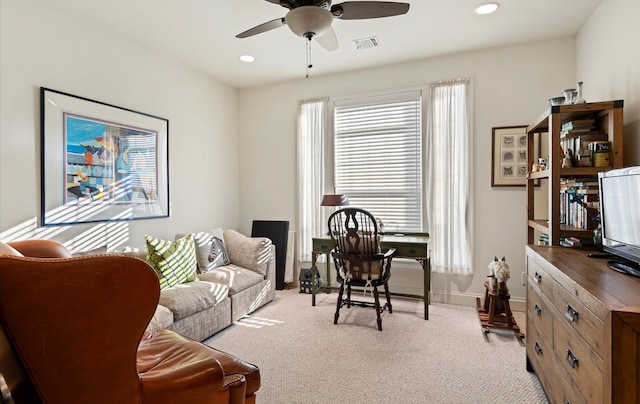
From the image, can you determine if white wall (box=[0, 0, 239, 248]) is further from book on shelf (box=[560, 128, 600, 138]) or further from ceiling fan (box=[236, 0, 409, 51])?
book on shelf (box=[560, 128, 600, 138])

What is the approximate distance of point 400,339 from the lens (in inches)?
108

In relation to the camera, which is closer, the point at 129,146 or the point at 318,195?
the point at 129,146

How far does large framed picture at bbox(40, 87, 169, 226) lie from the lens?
8.20 feet

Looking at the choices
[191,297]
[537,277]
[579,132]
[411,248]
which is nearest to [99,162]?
[191,297]

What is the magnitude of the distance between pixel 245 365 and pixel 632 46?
9.82ft

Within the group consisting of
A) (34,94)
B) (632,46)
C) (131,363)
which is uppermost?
(632,46)

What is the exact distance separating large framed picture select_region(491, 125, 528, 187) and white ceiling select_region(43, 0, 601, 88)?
0.90 m

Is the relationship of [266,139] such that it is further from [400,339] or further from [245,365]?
[245,365]

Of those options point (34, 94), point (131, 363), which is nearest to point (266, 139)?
point (34, 94)

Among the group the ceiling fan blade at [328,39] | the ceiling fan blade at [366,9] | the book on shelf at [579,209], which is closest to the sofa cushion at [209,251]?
the ceiling fan blade at [328,39]

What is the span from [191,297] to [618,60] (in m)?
3.61

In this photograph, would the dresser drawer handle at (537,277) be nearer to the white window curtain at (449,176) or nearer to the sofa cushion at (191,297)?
the white window curtain at (449,176)

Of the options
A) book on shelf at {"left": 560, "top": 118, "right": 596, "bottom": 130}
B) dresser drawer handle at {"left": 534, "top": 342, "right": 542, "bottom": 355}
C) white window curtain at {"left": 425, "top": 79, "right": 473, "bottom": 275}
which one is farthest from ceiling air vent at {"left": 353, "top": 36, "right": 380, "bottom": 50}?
dresser drawer handle at {"left": 534, "top": 342, "right": 542, "bottom": 355}

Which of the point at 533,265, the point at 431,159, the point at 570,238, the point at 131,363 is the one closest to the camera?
the point at 131,363
